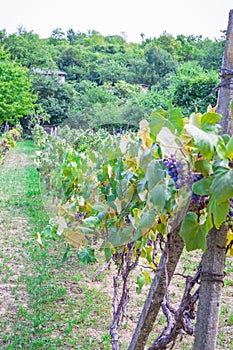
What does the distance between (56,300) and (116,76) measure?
29447mm

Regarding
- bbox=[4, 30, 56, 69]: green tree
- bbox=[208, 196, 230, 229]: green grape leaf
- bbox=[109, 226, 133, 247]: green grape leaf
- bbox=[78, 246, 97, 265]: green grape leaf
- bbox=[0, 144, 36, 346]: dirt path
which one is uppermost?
bbox=[4, 30, 56, 69]: green tree

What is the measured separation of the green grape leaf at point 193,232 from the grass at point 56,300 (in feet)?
6.52

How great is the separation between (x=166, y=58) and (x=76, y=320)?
89.0 feet

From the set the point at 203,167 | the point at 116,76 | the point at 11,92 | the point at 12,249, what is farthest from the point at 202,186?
the point at 116,76

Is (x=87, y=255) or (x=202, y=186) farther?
(x=87, y=255)

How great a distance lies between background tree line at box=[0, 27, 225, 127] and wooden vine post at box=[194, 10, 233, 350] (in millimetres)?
794

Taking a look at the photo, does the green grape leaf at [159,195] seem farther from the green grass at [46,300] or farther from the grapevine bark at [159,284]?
the green grass at [46,300]

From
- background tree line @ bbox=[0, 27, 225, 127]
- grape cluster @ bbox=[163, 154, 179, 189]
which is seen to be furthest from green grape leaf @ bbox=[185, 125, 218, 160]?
background tree line @ bbox=[0, 27, 225, 127]

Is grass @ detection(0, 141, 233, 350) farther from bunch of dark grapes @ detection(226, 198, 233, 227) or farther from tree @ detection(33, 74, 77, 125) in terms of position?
tree @ detection(33, 74, 77, 125)

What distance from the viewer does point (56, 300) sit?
359 cm

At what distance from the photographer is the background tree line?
12713 mm

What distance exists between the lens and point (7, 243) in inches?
203

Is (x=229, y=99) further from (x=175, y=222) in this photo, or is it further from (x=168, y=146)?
(x=175, y=222)

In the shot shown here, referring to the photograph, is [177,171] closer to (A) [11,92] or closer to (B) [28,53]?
(A) [11,92]
